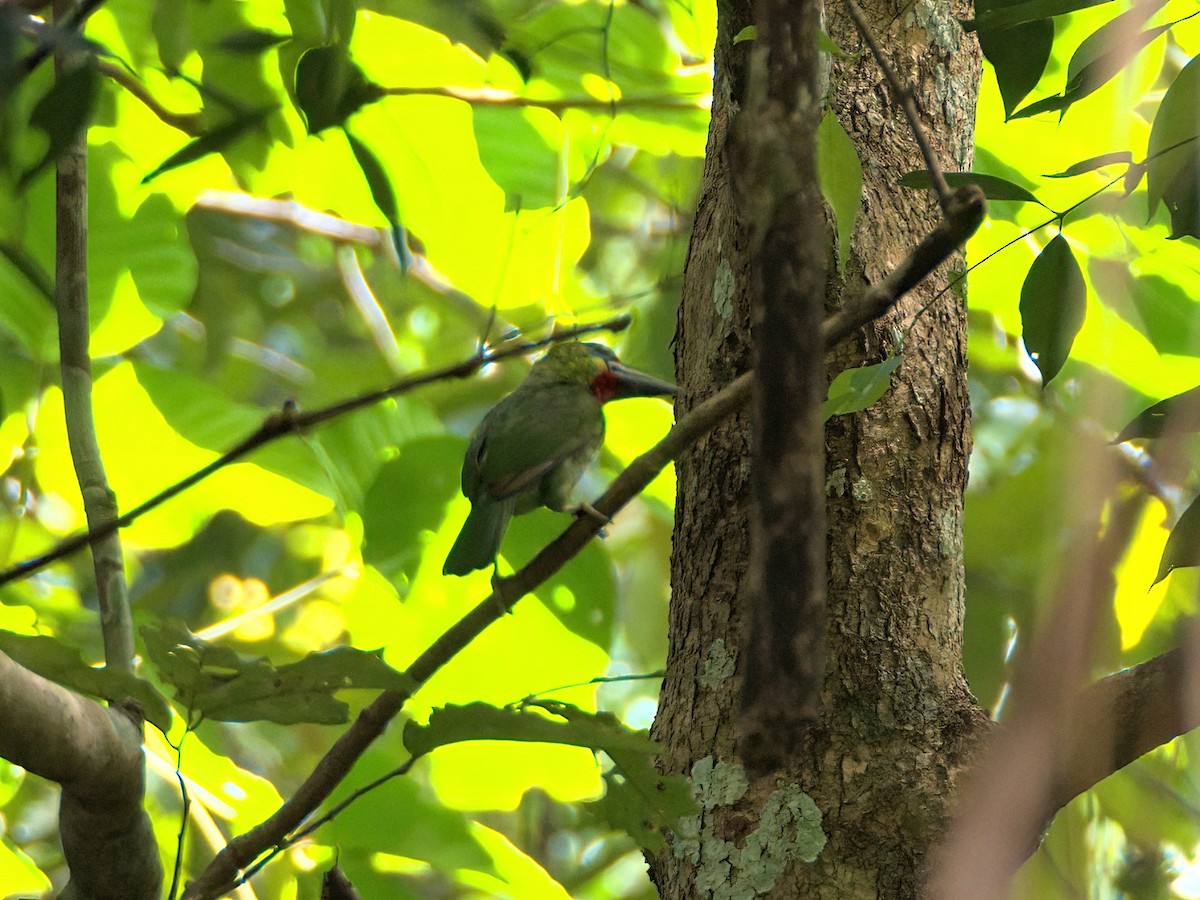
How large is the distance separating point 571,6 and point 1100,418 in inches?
80.9

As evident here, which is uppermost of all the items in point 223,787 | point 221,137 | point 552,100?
point 552,100

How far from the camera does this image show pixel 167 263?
222 centimetres

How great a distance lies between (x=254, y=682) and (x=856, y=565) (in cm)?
80

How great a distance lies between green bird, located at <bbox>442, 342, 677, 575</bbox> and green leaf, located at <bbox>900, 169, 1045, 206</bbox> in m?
0.95

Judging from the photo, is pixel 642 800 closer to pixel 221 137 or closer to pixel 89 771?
pixel 89 771

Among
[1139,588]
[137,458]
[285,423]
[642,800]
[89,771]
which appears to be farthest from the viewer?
[137,458]

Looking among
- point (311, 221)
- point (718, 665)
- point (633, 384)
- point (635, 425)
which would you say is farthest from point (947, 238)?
point (311, 221)

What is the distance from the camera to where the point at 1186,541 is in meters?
1.10

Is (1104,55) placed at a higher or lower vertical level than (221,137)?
lower

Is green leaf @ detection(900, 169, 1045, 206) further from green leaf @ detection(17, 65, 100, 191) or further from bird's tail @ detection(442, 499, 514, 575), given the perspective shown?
bird's tail @ detection(442, 499, 514, 575)

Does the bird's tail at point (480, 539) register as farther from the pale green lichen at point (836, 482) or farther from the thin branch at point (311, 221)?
the thin branch at point (311, 221)

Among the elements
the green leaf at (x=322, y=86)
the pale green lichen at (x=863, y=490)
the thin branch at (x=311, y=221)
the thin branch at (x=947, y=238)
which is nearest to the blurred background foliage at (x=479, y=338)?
the green leaf at (x=322, y=86)

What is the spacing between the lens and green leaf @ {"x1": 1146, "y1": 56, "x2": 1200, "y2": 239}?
1153 mm

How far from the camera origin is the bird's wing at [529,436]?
209 cm
